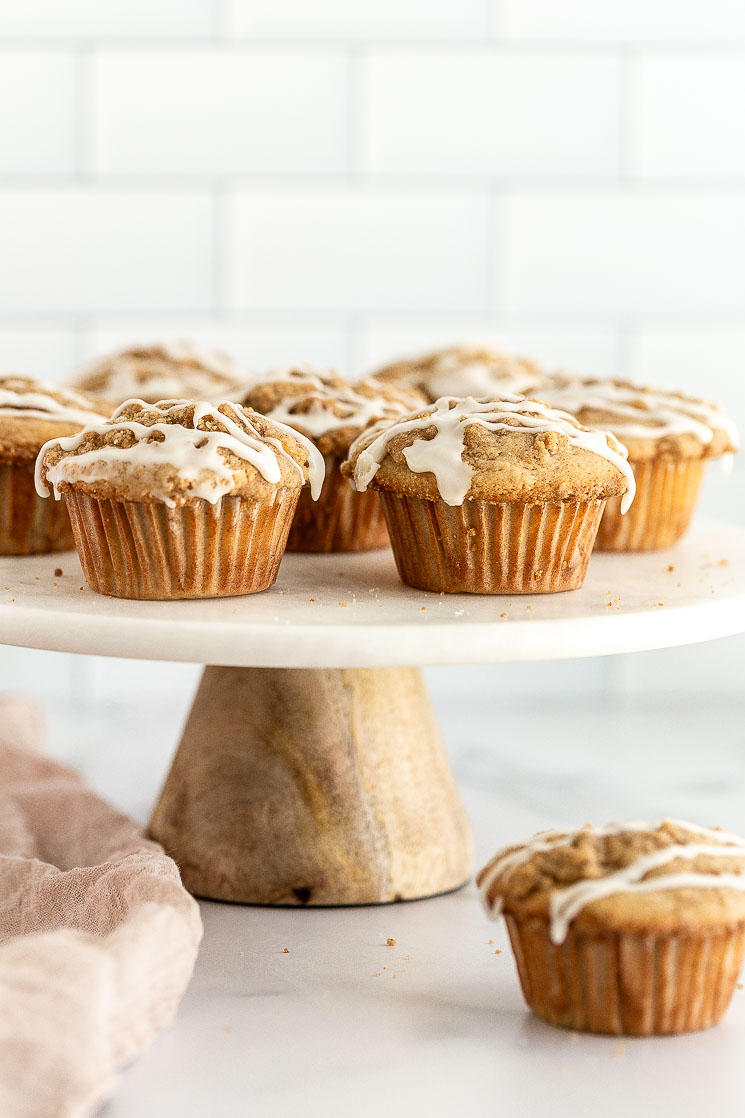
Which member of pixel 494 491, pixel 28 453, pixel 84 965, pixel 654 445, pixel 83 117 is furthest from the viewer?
pixel 83 117

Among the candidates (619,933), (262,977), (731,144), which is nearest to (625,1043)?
(619,933)

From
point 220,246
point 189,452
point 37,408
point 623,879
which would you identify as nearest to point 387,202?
point 220,246

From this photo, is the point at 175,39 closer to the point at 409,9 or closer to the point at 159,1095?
the point at 409,9

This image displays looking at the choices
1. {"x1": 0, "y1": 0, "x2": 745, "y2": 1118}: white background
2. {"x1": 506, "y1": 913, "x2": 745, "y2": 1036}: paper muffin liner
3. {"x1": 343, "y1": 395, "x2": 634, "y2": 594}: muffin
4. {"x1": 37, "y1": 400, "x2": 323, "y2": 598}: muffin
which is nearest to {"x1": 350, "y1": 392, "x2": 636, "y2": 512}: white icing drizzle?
{"x1": 343, "y1": 395, "x2": 634, "y2": 594}: muffin

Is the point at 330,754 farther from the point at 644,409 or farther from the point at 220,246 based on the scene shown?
the point at 220,246

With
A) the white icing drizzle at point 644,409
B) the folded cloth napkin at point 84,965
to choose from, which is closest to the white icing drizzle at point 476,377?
the white icing drizzle at point 644,409
